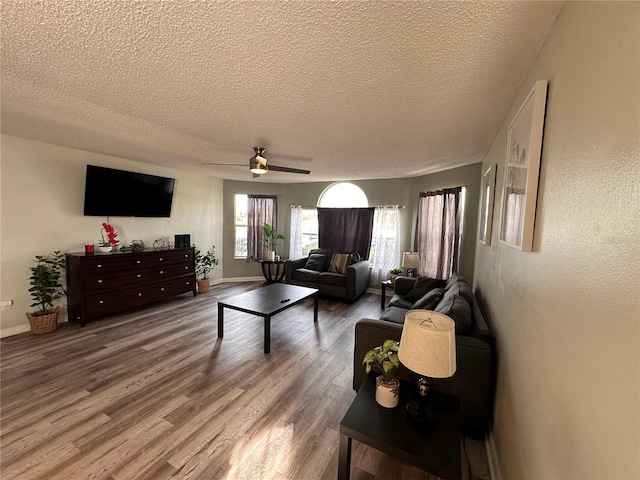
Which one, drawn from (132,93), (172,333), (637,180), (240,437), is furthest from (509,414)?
(172,333)

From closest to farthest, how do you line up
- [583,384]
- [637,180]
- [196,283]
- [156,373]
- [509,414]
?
[637,180], [583,384], [509,414], [156,373], [196,283]

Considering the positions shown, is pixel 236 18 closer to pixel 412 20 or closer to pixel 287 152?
pixel 412 20

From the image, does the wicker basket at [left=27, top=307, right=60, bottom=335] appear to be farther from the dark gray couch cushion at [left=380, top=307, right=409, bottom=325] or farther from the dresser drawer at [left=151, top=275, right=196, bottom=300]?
the dark gray couch cushion at [left=380, top=307, right=409, bottom=325]

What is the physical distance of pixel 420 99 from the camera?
69.8 inches

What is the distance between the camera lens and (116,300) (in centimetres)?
357

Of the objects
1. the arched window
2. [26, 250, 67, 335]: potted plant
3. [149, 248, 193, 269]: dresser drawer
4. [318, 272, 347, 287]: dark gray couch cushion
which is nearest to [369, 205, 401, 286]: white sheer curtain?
the arched window

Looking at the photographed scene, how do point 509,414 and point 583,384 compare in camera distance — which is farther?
point 509,414

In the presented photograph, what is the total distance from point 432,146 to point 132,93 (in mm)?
2742

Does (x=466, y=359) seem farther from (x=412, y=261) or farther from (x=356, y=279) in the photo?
(x=356, y=279)

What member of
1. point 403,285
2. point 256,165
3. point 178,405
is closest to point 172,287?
point 178,405

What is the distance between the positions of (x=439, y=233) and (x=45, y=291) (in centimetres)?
544

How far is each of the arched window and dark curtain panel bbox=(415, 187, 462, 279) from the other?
137cm

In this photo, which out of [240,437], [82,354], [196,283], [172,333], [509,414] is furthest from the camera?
[196,283]

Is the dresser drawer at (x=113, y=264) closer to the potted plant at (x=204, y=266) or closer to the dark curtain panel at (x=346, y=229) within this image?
the potted plant at (x=204, y=266)
